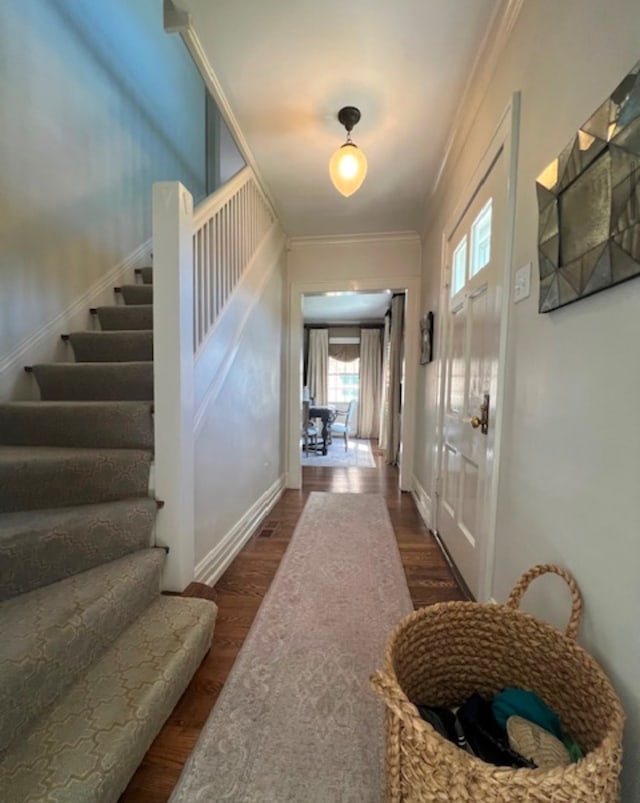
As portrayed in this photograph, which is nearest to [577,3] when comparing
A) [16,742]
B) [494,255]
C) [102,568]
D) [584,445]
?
[494,255]

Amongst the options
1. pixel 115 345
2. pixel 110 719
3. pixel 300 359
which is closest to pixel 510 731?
pixel 110 719

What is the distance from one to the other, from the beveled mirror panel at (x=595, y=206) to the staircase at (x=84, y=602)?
1.60m

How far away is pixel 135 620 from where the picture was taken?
4.26 feet

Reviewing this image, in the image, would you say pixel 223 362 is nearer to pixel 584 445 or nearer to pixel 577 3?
A: pixel 584 445

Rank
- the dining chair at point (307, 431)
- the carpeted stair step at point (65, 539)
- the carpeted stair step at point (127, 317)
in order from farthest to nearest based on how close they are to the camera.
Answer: the dining chair at point (307, 431), the carpeted stair step at point (127, 317), the carpeted stair step at point (65, 539)

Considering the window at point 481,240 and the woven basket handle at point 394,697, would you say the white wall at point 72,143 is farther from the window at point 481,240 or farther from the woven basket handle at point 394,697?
the window at point 481,240

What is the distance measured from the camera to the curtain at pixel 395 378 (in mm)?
4871

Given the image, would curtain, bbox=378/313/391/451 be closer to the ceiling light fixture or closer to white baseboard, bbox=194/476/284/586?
white baseboard, bbox=194/476/284/586

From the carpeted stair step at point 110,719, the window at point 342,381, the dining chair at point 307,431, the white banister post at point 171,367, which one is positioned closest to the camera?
the carpeted stair step at point 110,719

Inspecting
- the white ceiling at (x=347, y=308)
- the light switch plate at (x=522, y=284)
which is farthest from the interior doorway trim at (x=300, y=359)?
the light switch plate at (x=522, y=284)

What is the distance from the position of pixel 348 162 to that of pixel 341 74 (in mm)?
355

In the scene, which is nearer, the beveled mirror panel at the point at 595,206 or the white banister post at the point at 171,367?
the beveled mirror panel at the point at 595,206

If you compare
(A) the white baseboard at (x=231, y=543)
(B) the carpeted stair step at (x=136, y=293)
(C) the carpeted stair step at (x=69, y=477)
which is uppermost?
(B) the carpeted stair step at (x=136, y=293)

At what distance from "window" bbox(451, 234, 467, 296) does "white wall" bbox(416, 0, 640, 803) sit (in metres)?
0.65
